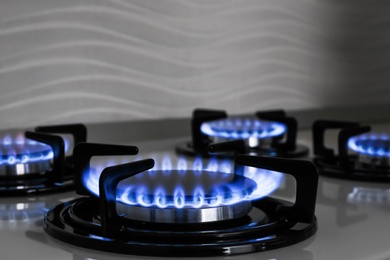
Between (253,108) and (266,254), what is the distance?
888 mm

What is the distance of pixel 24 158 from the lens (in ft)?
2.83

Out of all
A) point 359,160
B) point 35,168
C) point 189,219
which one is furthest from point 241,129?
point 189,219

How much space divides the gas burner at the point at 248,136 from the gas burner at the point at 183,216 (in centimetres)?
38

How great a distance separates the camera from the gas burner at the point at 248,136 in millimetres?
1106

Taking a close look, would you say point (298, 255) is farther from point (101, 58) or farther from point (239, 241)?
point (101, 58)

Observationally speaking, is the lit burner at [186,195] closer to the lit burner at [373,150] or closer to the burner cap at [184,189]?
the burner cap at [184,189]

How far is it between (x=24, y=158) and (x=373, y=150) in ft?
1.72

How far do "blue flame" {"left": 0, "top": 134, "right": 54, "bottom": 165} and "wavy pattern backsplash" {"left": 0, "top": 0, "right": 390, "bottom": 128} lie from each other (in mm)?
179

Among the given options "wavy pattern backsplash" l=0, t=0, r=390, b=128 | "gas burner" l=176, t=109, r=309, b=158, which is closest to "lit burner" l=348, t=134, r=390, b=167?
"gas burner" l=176, t=109, r=309, b=158

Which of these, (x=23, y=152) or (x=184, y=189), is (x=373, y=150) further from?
(x=23, y=152)

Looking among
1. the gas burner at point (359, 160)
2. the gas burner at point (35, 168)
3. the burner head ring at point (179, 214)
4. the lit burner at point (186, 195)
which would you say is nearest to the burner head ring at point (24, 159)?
the gas burner at point (35, 168)

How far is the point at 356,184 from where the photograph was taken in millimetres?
915

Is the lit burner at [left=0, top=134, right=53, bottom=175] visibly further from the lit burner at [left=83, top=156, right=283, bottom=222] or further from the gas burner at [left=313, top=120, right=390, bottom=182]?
the gas burner at [left=313, top=120, right=390, bottom=182]

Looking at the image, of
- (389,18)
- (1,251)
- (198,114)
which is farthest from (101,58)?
(389,18)
